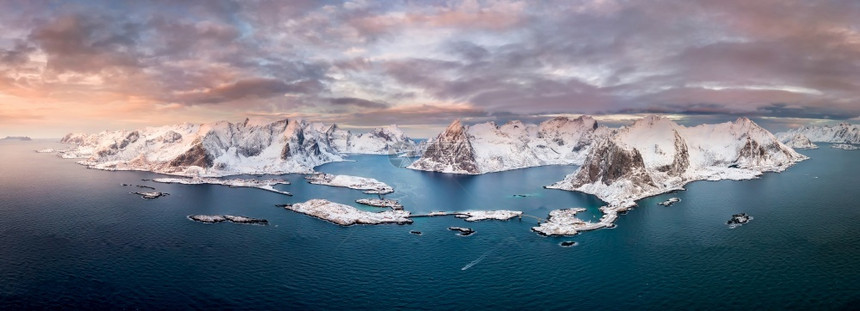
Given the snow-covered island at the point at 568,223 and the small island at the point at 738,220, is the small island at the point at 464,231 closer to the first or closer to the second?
the snow-covered island at the point at 568,223

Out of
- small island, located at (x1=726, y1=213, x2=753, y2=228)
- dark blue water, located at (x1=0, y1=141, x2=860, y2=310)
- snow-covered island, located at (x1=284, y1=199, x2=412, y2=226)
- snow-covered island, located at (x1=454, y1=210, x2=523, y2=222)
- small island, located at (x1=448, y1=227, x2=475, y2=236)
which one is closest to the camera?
dark blue water, located at (x1=0, y1=141, x2=860, y2=310)

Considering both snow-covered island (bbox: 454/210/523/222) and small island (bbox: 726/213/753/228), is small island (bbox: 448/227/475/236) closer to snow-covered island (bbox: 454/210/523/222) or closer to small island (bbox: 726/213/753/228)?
snow-covered island (bbox: 454/210/523/222)

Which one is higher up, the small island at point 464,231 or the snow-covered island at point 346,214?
the snow-covered island at point 346,214

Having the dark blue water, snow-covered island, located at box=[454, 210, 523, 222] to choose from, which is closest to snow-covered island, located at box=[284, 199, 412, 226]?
the dark blue water

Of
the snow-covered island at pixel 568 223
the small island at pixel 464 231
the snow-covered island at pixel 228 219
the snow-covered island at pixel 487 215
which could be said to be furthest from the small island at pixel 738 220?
the snow-covered island at pixel 228 219

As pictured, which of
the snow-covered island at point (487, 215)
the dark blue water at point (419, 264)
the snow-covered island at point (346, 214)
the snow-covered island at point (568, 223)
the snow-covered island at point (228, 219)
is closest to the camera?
the dark blue water at point (419, 264)

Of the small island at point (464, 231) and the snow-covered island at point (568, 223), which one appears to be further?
the small island at point (464, 231)

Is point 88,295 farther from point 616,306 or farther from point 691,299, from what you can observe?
point 691,299
